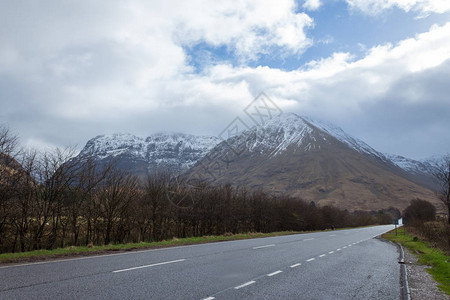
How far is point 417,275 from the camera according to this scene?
1087 cm

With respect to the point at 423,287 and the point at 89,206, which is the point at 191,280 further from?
the point at 89,206

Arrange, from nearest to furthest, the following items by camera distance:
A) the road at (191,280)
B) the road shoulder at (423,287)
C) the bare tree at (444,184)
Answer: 1. the road at (191,280)
2. the road shoulder at (423,287)
3. the bare tree at (444,184)

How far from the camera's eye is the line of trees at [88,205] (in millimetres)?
→ 17016

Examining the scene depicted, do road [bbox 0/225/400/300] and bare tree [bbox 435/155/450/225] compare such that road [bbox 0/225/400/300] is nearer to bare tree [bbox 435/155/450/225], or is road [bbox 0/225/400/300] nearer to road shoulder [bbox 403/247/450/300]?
road shoulder [bbox 403/247/450/300]

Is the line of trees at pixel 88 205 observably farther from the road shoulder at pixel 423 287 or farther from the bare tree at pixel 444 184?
the bare tree at pixel 444 184

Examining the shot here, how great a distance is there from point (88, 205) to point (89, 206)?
0.13 m

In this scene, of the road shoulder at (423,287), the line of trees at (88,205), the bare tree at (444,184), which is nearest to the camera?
the road shoulder at (423,287)

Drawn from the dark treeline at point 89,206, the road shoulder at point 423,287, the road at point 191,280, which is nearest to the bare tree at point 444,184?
the road shoulder at point 423,287

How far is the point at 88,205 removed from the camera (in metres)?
21.9

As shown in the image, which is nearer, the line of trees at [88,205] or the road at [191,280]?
the road at [191,280]

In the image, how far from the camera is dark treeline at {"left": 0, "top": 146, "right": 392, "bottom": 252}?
674 inches

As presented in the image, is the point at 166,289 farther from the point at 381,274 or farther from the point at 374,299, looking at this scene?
the point at 381,274

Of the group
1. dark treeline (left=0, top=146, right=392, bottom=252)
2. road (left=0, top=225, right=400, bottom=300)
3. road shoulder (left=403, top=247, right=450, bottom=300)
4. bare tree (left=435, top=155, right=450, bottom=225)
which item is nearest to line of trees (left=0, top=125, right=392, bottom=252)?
dark treeline (left=0, top=146, right=392, bottom=252)

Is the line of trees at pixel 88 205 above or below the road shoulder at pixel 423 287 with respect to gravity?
above
